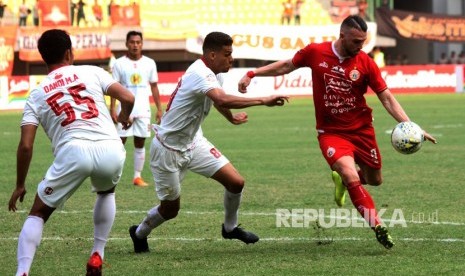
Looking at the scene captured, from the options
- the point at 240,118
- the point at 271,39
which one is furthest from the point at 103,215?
the point at 271,39

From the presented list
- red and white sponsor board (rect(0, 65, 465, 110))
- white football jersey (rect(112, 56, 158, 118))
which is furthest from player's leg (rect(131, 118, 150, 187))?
red and white sponsor board (rect(0, 65, 465, 110))

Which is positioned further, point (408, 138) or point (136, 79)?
point (136, 79)

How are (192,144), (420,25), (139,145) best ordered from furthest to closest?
(420,25) → (139,145) → (192,144)

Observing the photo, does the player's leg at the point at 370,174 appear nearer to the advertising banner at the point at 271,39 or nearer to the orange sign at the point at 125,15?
the orange sign at the point at 125,15

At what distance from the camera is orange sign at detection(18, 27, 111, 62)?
42.5 metres

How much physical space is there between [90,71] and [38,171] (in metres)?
10.3

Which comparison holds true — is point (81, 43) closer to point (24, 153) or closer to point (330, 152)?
point (330, 152)

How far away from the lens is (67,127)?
790 centimetres

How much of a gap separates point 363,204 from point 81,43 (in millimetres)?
34869

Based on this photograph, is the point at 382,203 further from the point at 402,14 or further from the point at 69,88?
the point at 402,14

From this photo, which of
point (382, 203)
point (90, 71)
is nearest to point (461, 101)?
point (382, 203)

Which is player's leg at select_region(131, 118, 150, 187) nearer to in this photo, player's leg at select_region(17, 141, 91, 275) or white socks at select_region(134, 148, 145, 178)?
white socks at select_region(134, 148, 145, 178)

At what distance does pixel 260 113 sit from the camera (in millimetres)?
35594

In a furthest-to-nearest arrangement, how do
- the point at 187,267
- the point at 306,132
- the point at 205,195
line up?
the point at 306,132, the point at 205,195, the point at 187,267
